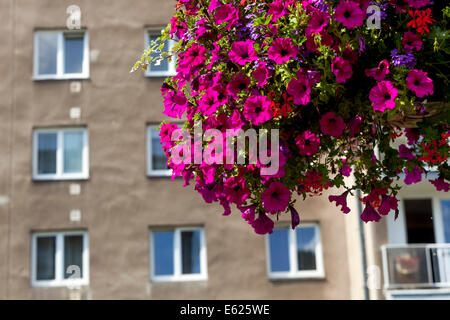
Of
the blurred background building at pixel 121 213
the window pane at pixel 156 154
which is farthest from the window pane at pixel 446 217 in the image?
the window pane at pixel 156 154

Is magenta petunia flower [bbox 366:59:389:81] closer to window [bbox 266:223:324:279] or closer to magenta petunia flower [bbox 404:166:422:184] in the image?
magenta petunia flower [bbox 404:166:422:184]

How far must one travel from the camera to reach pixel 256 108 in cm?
362

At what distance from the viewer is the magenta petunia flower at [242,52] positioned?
369 cm

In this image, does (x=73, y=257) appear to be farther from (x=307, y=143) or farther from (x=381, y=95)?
(x=381, y=95)

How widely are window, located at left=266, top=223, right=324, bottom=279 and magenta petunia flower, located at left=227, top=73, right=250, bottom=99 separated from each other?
44.5 ft

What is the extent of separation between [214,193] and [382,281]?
12903 mm

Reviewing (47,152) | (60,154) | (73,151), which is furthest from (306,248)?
(47,152)

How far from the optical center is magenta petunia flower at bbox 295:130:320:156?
3686 mm

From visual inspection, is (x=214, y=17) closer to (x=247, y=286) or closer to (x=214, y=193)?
(x=214, y=193)

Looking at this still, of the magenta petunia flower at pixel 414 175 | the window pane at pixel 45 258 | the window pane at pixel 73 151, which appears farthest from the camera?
the window pane at pixel 73 151

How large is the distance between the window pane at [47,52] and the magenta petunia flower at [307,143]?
15.1 metres

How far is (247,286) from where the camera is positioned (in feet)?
54.6

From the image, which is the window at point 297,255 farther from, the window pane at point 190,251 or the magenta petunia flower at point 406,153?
the magenta petunia flower at point 406,153

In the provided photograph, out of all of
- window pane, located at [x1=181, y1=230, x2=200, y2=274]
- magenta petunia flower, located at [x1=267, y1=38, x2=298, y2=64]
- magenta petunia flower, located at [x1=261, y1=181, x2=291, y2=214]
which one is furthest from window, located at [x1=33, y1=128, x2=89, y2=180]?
magenta petunia flower, located at [x1=267, y1=38, x2=298, y2=64]
